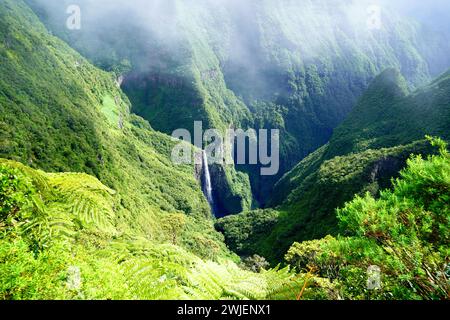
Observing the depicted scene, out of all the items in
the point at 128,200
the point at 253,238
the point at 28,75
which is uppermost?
the point at 28,75

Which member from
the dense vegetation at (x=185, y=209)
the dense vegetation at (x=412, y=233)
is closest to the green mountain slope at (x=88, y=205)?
the dense vegetation at (x=185, y=209)

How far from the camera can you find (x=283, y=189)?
518 ft

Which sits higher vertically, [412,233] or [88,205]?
[88,205]

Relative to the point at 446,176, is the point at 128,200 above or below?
above

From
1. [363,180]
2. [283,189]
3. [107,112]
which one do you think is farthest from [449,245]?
[107,112]

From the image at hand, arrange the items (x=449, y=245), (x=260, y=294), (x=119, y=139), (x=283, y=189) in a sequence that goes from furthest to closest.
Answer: (x=283, y=189)
(x=119, y=139)
(x=449, y=245)
(x=260, y=294)

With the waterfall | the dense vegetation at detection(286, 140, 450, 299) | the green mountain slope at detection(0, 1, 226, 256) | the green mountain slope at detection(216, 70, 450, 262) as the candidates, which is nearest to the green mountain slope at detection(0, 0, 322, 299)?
the green mountain slope at detection(0, 1, 226, 256)

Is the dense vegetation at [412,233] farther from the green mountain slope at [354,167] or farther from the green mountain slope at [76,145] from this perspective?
the green mountain slope at [354,167]

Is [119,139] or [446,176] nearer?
[446,176]

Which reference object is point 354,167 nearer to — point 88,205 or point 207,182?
point 88,205

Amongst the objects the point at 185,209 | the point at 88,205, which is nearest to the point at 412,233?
the point at 88,205

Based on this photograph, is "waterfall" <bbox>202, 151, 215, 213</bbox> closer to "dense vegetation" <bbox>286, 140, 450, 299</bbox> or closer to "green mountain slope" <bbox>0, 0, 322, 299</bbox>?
"green mountain slope" <bbox>0, 0, 322, 299</bbox>
